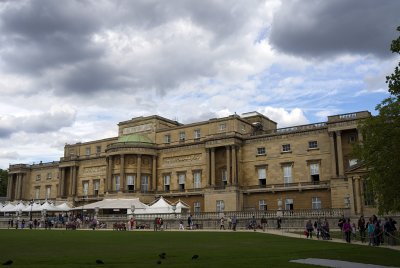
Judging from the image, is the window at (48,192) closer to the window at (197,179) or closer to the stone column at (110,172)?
the stone column at (110,172)

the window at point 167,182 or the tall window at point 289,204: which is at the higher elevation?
the window at point 167,182

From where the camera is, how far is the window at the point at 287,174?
59.9 metres

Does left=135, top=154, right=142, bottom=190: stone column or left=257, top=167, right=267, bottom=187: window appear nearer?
left=257, top=167, right=267, bottom=187: window

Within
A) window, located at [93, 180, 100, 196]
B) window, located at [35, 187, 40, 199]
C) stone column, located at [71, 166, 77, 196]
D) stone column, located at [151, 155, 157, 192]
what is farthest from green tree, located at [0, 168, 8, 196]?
stone column, located at [151, 155, 157, 192]

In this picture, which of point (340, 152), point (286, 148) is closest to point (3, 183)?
point (286, 148)

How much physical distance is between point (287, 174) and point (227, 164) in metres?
8.55

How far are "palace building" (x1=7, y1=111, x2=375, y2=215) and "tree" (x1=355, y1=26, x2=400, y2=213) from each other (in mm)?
24987

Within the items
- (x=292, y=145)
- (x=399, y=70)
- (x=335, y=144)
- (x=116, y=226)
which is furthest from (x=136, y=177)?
(x=399, y=70)

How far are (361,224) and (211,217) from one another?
2051cm

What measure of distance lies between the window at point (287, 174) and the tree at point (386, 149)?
103 ft

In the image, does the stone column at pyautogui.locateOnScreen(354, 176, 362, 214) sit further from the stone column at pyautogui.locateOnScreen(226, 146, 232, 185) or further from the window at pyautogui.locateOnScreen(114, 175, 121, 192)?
the window at pyautogui.locateOnScreen(114, 175, 121, 192)

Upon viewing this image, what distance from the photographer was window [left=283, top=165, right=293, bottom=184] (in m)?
59.9

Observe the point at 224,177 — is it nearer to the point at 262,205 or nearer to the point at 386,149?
the point at 262,205

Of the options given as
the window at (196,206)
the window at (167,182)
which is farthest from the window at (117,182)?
the window at (196,206)
